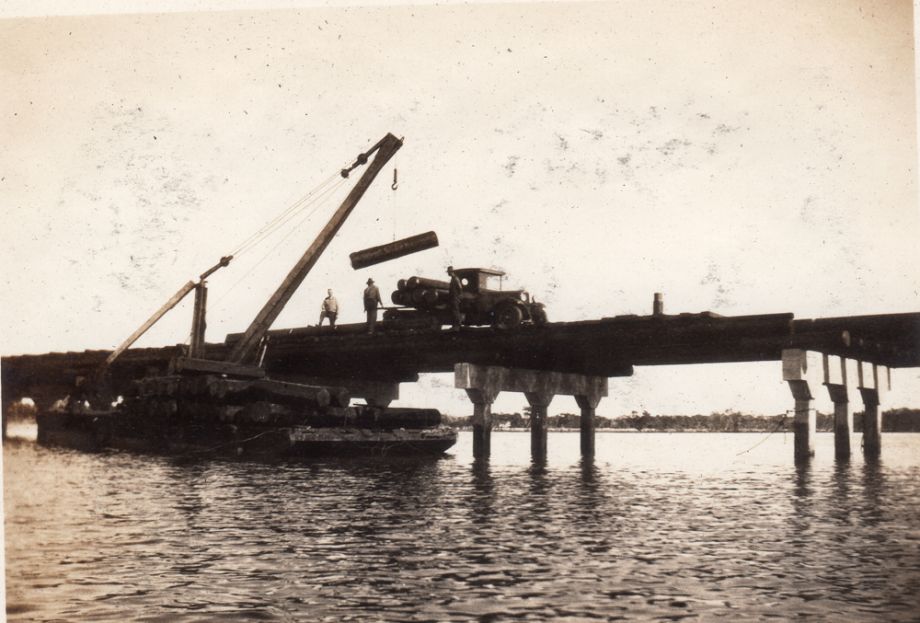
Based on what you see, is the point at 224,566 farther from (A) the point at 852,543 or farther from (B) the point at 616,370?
(B) the point at 616,370

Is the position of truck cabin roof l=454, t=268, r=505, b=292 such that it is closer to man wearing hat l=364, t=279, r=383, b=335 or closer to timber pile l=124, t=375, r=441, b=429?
man wearing hat l=364, t=279, r=383, b=335

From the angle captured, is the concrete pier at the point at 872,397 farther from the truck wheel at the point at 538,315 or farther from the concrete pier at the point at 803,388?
the truck wheel at the point at 538,315

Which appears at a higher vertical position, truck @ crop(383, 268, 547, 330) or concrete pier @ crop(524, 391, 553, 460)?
truck @ crop(383, 268, 547, 330)

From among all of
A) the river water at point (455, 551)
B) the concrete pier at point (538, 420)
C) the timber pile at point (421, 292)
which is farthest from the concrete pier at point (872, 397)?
the timber pile at point (421, 292)

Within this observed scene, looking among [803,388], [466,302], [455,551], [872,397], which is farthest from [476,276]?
[455,551]

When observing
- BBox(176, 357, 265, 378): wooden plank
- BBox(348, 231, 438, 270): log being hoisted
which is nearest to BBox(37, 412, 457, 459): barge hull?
BBox(176, 357, 265, 378): wooden plank

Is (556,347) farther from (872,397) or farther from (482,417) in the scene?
(872,397)
